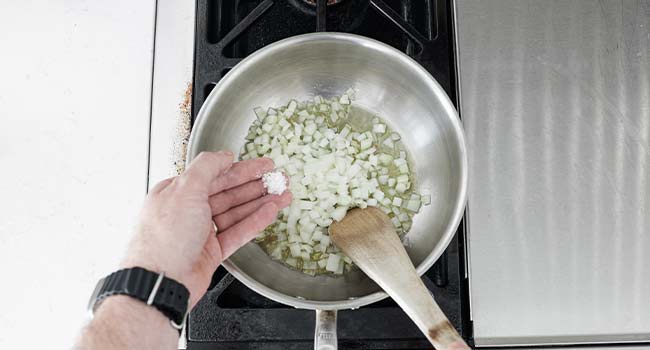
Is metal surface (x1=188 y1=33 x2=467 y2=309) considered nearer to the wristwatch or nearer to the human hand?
the human hand

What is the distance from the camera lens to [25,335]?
104 cm

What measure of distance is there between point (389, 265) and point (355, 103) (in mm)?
378

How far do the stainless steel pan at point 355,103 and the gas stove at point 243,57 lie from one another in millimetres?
51

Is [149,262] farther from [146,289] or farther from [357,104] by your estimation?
[357,104]

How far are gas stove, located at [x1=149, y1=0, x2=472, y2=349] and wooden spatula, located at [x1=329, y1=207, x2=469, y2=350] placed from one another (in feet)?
0.46

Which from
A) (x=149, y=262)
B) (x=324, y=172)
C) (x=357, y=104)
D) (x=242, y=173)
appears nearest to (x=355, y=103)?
(x=357, y=104)

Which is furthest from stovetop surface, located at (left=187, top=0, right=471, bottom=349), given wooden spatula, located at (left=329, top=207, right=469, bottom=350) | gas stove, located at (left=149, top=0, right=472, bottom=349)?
wooden spatula, located at (left=329, top=207, right=469, bottom=350)

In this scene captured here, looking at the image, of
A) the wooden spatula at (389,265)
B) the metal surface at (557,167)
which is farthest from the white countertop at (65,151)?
the metal surface at (557,167)

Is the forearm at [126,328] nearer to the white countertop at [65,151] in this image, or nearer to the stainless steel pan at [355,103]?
the stainless steel pan at [355,103]

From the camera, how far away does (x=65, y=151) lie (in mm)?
1129

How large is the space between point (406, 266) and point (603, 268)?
1.45 ft

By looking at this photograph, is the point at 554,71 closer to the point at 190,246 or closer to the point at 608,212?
the point at 608,212

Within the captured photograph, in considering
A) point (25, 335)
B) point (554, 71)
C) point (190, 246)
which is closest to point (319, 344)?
point (190, 246)

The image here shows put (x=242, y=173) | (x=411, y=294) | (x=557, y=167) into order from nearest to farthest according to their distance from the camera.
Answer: (x=411, y=294), (x=242, y=173), (x=557, y=167)
